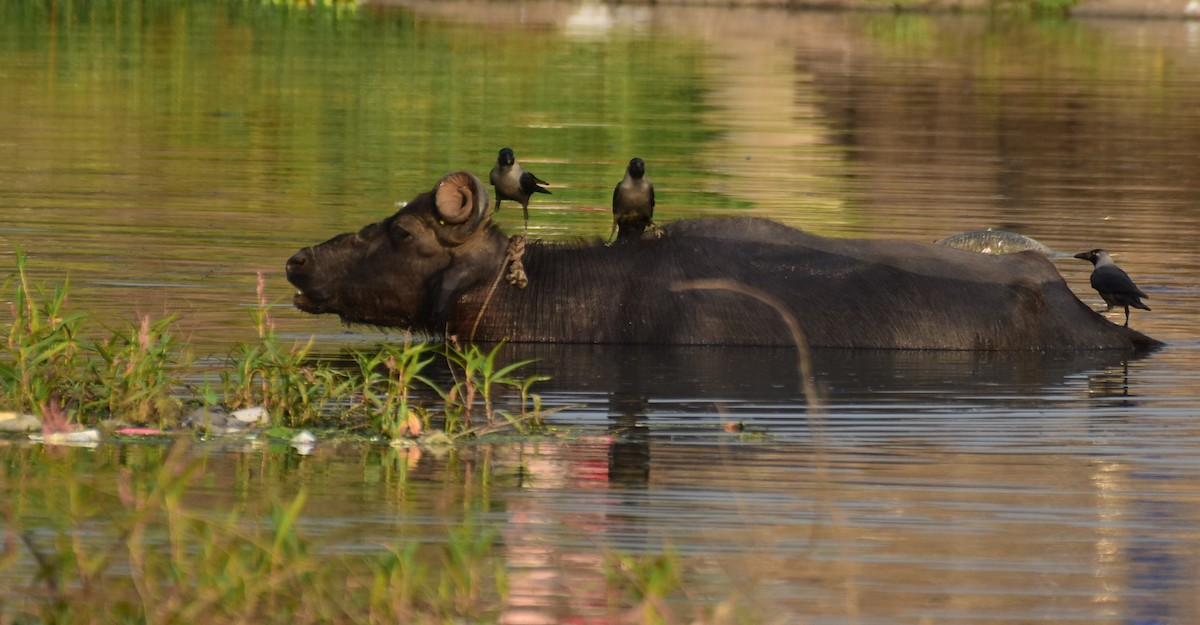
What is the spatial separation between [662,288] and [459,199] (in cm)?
128

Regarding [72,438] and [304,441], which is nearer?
[72,438]

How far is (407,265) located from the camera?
41.2ft

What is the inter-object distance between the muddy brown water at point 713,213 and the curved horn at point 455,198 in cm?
89

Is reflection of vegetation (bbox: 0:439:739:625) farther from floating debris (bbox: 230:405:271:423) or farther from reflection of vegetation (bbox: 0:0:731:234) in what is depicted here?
reflection of vegetation (bbox: 0:0:731:234)

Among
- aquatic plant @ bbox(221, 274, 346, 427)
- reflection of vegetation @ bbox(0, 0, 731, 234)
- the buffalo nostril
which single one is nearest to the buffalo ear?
the buffalo nostril

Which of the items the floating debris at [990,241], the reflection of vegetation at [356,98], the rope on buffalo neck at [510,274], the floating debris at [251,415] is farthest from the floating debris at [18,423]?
the floating debris at [990,241]

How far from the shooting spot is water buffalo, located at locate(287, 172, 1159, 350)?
1237 cm

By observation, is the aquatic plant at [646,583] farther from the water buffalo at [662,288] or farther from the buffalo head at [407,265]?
the buffalo head at [407,265]

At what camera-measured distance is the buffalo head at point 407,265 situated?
490 inches

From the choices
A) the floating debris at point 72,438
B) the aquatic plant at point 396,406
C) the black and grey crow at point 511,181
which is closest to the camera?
the floating debris at point 72,438

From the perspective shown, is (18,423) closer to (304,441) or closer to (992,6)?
(304,441)

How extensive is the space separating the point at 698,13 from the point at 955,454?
56163 mm

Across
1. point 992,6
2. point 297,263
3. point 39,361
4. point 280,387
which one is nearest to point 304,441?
point 280,387

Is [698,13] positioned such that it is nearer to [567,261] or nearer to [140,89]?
[140,89]
